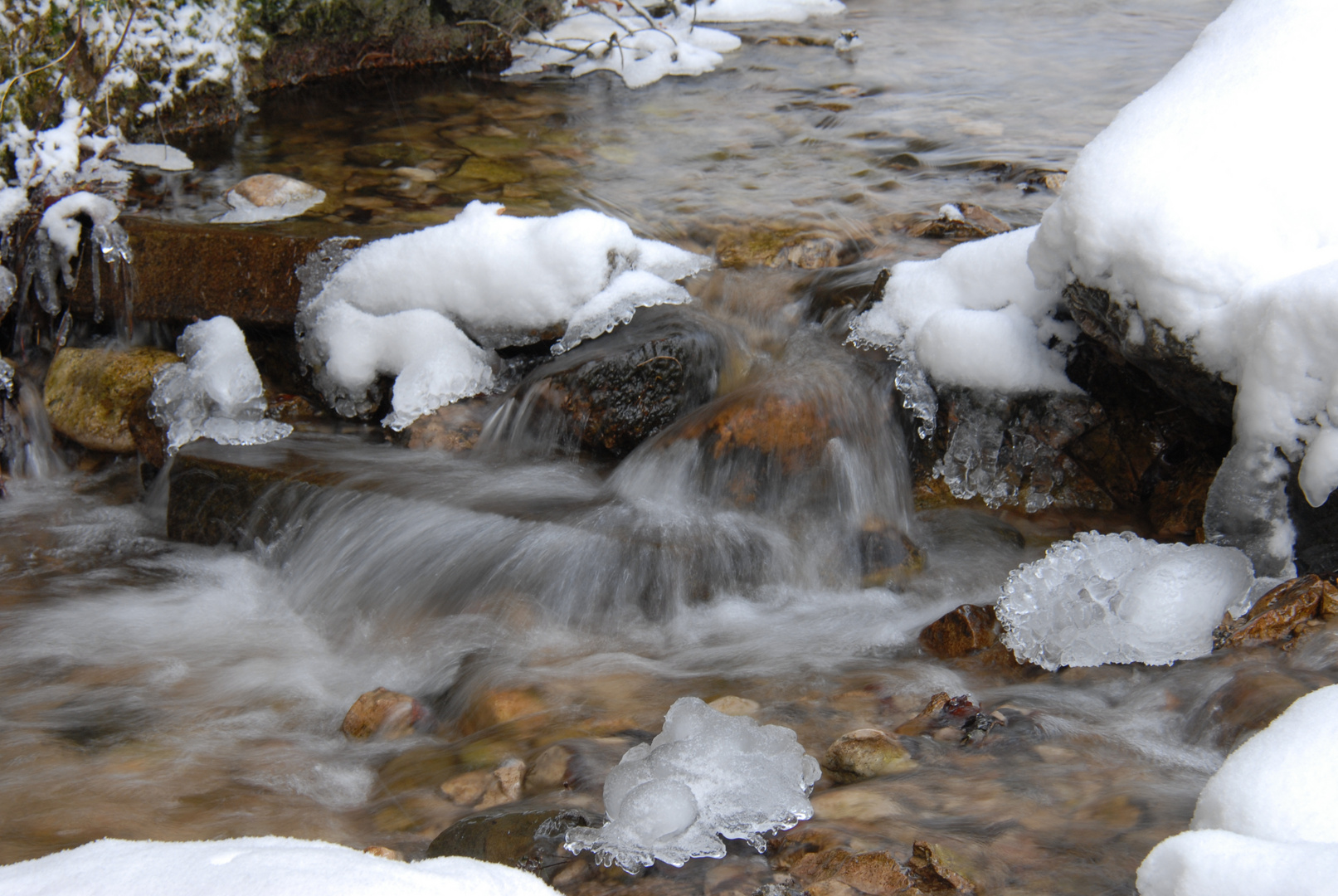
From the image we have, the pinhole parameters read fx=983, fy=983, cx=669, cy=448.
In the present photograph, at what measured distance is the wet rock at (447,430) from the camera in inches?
150

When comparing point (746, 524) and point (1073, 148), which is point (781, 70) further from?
point (746, 524)

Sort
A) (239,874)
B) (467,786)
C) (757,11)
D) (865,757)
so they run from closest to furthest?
1. (239,874)
2. (865,757)
3. (467,786)
4. (757,11)

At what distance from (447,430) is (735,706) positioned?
1.86m

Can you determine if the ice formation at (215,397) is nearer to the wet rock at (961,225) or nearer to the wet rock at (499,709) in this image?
the wet rock at (499,709)

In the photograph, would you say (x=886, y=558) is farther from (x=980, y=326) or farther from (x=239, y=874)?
Result: (x=239, y=874)

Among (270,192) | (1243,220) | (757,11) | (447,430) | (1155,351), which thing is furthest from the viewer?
(757,11)

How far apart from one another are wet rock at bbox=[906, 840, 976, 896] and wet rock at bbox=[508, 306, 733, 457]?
2.13 m

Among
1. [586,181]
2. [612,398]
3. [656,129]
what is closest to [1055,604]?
[612,398]

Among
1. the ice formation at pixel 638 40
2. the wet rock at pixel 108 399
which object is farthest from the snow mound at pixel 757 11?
the wet rock at pixel 108 399

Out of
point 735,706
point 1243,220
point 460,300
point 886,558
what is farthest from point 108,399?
point 1243,220

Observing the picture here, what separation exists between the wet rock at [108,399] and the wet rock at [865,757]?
3087 millimetres

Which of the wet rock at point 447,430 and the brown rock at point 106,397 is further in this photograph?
the brown rock at point 106,397

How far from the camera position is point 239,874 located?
1227mm

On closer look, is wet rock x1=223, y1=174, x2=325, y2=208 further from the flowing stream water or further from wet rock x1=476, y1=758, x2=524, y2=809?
wet rock x1=476, y1=758, x2=524, y2=809
